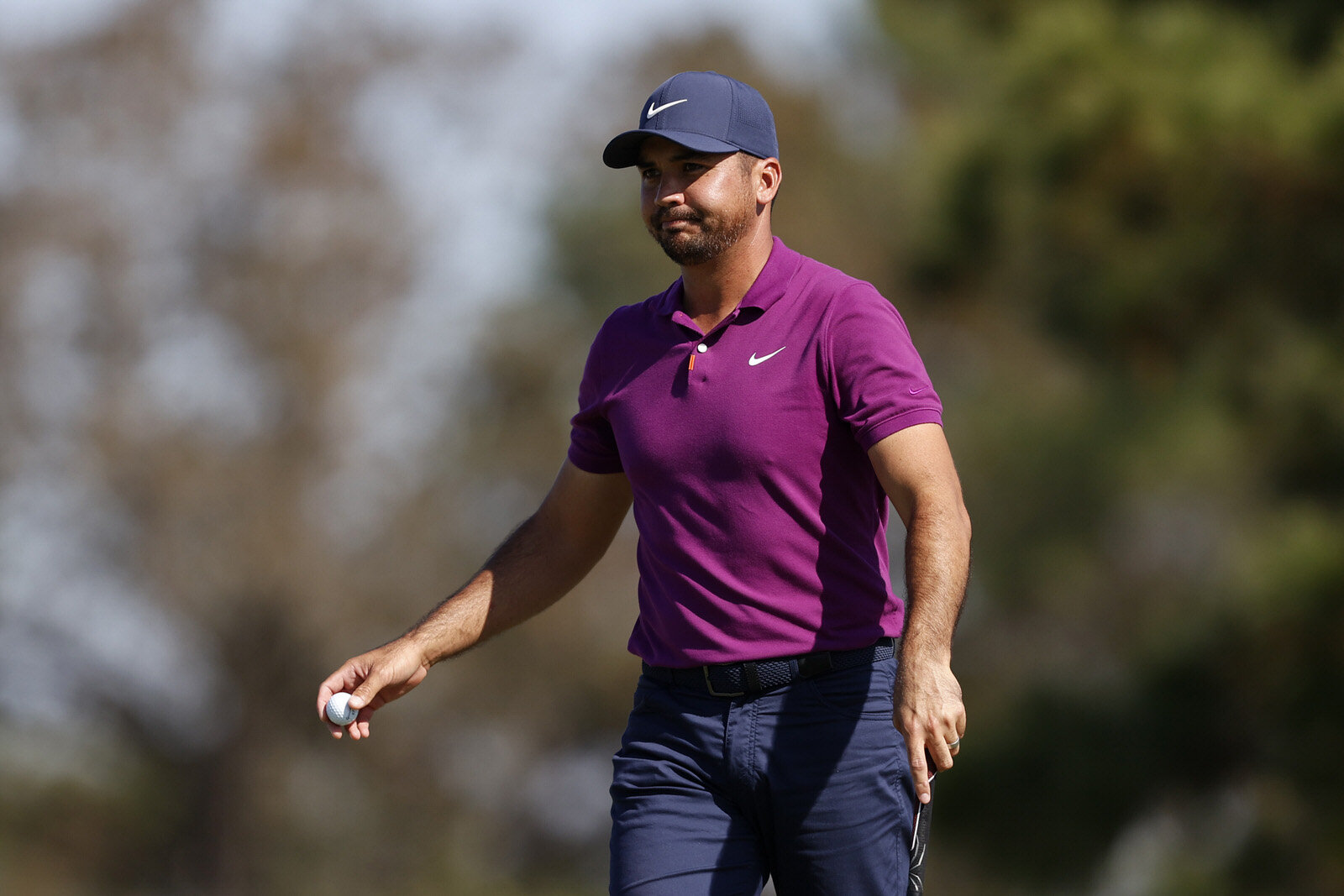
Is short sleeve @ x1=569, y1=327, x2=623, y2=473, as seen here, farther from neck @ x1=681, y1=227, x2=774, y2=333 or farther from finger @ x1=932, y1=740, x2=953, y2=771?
finger @ x1=932, y1=740, x2=953, y2=771

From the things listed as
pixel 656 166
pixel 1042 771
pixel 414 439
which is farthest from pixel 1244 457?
pixel 414 439

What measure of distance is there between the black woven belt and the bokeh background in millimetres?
8893

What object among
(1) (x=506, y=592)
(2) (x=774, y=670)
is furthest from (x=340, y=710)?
(2) (x=774, y=670)

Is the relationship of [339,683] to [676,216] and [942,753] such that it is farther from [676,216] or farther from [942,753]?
[942,753]

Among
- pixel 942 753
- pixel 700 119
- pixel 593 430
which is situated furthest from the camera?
pixel 593 430

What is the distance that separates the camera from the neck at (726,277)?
3.88 metres

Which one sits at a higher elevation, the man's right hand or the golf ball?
the man's right hand

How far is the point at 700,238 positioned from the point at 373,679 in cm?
131

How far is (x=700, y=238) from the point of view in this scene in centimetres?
385

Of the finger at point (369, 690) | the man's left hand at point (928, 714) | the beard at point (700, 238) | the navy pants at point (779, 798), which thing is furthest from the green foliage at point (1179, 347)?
the finger at point (369, 690)

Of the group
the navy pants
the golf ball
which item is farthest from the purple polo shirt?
the golf ball

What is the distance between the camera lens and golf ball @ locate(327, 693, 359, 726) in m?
3.82

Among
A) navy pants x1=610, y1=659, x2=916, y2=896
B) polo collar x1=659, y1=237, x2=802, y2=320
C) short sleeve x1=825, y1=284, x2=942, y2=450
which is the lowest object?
navy pants x1=610, y1=659, x2=916, y2=896

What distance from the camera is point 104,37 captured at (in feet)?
69.0
